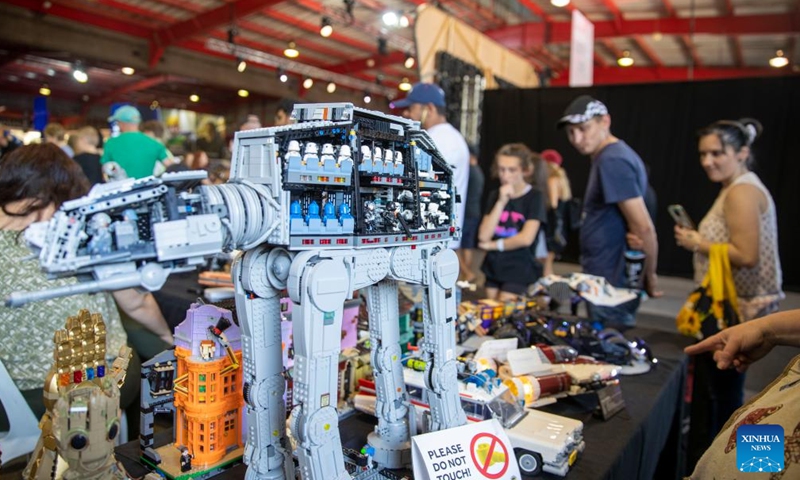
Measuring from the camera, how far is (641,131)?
7.03m

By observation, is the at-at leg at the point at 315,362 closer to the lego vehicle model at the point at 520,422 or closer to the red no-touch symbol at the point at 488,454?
the red no-touch symbol at the point at 488,454

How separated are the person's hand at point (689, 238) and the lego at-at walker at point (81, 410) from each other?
248 cm

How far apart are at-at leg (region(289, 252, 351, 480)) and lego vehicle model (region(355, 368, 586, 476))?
0.47 metres

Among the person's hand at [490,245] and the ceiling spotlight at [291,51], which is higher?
the ceiling spotlight at [291,51]

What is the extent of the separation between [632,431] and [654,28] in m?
9.81

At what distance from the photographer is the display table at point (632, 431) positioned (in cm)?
148

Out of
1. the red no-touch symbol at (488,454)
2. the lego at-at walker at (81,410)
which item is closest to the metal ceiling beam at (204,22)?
the lego at-at walker at (81,410)

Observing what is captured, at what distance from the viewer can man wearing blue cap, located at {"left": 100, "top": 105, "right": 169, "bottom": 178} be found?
399 centimetres

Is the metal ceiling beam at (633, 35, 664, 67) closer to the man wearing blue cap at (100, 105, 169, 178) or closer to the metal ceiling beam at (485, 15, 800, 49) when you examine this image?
the metal ceiling beam at (485, 15, 800, 49)

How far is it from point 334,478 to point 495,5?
1057cm

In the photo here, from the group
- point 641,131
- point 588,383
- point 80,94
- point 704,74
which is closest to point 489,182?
point 641,131

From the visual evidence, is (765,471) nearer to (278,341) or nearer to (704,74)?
(278,341)

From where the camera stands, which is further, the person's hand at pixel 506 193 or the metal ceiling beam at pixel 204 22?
the metal ceiling beam at pixel 204 22

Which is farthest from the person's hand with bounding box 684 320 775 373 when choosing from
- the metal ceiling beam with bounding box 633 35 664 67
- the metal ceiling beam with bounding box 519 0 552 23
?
the metal ceiling beam with bounding box 633 35 664 67
